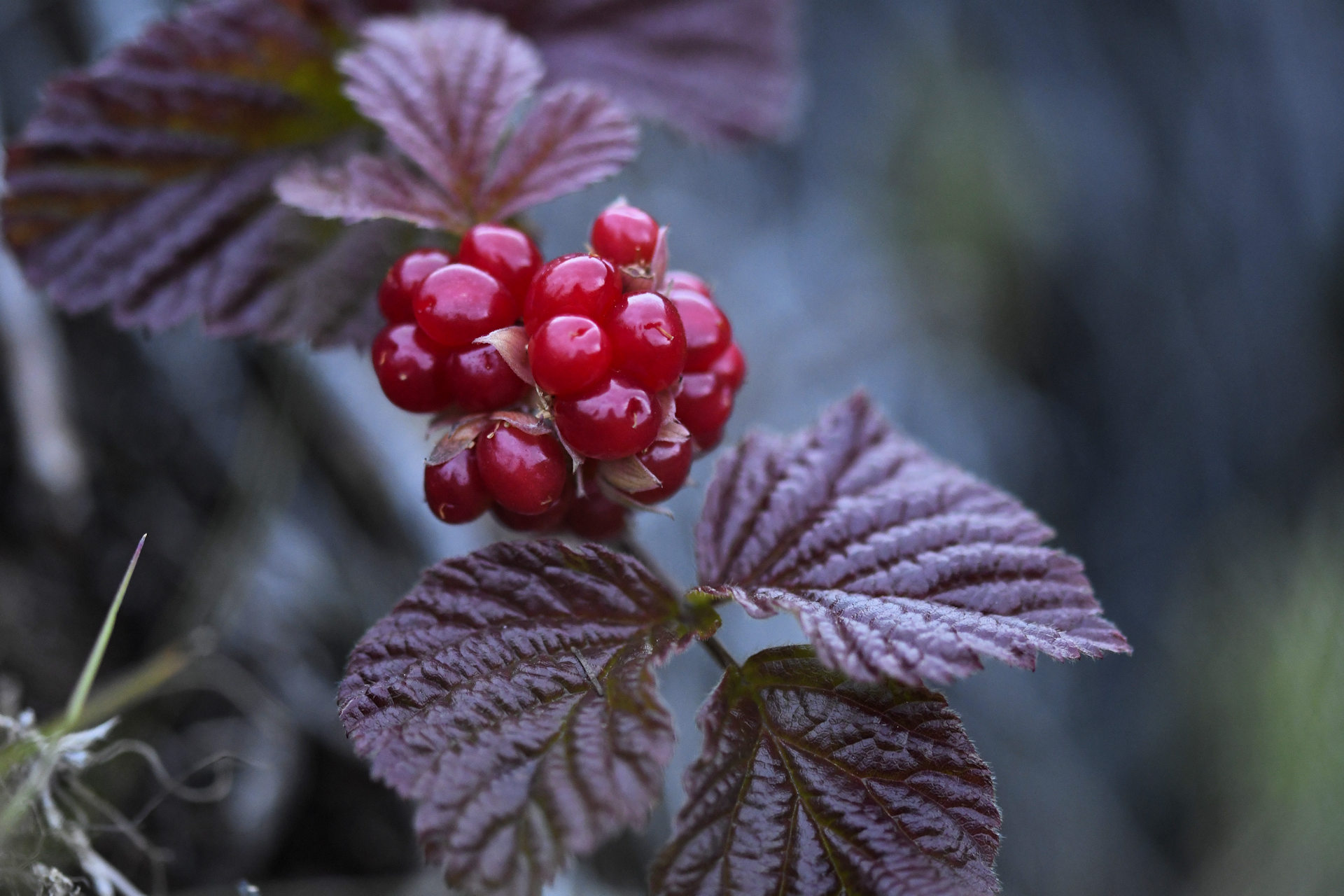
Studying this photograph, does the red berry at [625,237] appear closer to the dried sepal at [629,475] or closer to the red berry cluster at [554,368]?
the red berry cluster at [554,368]

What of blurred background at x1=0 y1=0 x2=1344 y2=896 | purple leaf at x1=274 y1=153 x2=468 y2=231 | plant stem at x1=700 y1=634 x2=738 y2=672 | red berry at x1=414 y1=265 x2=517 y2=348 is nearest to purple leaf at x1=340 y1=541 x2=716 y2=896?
plant stem at x1=700 y1=634 x2=738 y2=672

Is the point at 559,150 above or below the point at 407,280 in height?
above

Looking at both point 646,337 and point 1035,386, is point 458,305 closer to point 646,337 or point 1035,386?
point 646,337

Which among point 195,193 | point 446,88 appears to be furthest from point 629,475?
point 195,193

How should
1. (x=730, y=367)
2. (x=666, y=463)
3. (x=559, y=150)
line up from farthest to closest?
(x=559, y=150) < (x=730, y=367) < (x=666, y=463)

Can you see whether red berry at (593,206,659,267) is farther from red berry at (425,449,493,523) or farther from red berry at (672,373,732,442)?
red berry at (425,449,493,523)

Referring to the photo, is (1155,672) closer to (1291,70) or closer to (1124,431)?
(1124,431)
